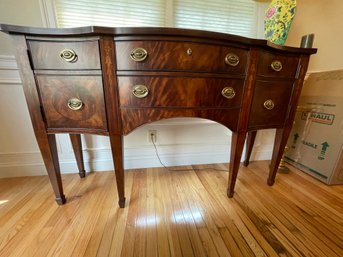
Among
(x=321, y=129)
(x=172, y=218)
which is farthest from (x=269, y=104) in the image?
(x=172, y=218)

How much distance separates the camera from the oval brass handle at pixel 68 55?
24.0 inches

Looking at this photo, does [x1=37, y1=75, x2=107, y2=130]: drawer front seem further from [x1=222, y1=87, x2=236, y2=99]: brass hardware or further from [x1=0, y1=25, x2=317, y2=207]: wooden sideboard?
[x1=222, y1=87, x2=236, y2=99]: brass hardware

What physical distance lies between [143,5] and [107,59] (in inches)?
28.9

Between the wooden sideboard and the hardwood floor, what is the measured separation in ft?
0.74

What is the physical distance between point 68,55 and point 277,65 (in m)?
0.99

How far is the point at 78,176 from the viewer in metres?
1.18

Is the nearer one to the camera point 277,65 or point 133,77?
point 133,77

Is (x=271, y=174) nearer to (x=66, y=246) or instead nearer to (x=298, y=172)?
(x=298, y=172)

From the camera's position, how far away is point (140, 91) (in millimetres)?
Answer: 658

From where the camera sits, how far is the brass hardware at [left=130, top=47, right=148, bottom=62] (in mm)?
611

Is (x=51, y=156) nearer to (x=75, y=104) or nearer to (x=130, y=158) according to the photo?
(x=75, y=104)

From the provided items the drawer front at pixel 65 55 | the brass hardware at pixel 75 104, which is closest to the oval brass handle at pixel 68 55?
the drawer front at pixel 65 55

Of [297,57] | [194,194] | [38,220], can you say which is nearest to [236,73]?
[297,57]

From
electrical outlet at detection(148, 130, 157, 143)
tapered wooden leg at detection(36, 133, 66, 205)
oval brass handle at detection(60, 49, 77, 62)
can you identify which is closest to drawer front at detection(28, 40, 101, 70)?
oval brass handle at detection(60, 49, 77, 62)
